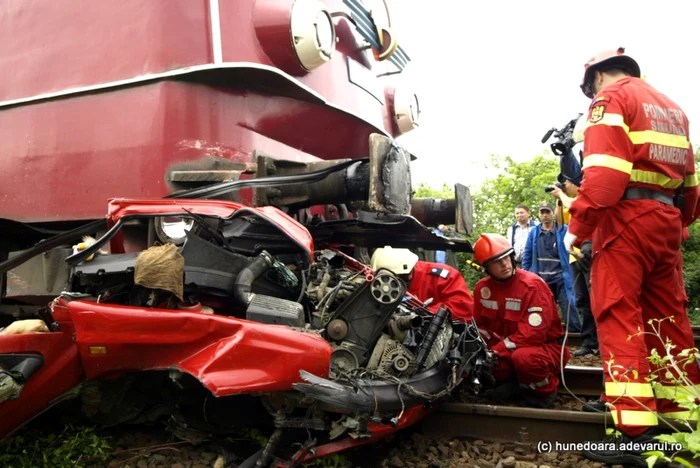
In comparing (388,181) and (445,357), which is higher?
(388,181)

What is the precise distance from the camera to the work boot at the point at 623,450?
262cm

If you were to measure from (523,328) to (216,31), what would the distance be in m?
2.64

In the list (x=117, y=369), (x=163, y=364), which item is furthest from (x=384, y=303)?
(x=117, y=369)

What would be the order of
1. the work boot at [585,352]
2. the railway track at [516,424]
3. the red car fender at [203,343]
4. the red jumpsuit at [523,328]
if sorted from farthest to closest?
1. the work boot at [585,352]
2. the red jumpsuit at [523,328]
3. the railway track at [516,424]
4. the red car fender at [203,343]

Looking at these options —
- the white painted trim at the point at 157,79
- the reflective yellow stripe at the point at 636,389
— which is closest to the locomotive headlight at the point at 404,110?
the white painted trim at the point at 157,79

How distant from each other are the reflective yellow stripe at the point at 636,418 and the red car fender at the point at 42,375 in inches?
93.0

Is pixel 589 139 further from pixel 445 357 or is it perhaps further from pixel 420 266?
pixel 420 266

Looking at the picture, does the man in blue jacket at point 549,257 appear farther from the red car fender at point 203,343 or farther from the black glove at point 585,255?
the red car fender at point 203,343

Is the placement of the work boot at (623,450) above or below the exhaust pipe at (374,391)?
below

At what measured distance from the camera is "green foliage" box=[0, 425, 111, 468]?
2.61m

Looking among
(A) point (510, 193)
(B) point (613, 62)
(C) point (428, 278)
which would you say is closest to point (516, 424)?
(C) point (428, 278)

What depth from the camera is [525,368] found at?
376 centimetres

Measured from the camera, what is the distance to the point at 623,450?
8.86 feet

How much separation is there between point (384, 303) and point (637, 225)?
126cm
